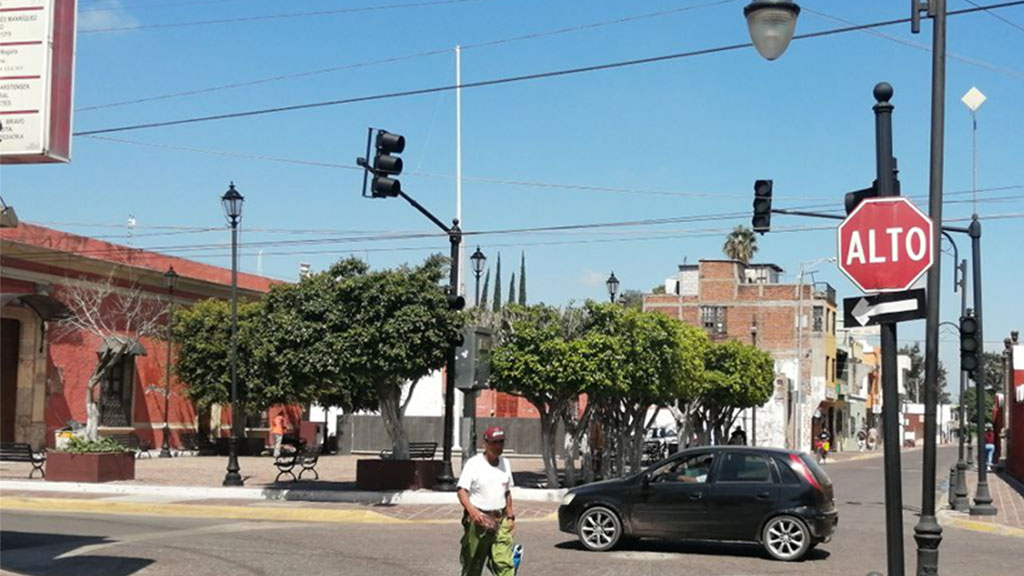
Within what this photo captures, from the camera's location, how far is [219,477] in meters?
30.3

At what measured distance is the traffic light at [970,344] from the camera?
22.5 m

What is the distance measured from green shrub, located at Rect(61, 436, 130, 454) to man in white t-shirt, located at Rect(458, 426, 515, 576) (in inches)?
728

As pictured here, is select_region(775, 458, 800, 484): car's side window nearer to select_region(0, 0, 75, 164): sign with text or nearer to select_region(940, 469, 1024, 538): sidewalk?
select_region(940, 469, 1024, 538): sidewalk

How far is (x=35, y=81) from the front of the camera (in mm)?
11297

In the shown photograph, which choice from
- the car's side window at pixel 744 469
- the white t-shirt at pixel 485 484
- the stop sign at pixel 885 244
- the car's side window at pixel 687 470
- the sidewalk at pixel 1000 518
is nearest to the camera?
the stop sign at pixel 885 244

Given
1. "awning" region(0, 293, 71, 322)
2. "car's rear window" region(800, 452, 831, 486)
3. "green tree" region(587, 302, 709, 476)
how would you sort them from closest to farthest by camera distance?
"car's rear window" region(800, 452, 831, 486) < "green tree" region(587, 302, 709, 476) < "awning" region(0, 293, 71, 322)

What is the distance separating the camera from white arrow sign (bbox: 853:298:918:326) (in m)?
8.22

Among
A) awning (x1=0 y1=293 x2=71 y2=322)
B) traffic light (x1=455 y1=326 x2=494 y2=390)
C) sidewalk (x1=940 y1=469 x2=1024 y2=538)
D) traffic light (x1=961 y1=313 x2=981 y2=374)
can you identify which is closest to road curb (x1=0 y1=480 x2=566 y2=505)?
traffic light (x1=455 y1=326 x2=494 y2=390)

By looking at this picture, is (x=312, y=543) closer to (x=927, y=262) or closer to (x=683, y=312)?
(x=927, y=262)

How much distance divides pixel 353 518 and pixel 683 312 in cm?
5711

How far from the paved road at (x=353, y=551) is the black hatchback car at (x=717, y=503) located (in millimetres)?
335

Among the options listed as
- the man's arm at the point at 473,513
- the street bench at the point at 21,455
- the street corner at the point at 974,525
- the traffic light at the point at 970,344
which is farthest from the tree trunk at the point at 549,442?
the man's arm at the point at 473,513

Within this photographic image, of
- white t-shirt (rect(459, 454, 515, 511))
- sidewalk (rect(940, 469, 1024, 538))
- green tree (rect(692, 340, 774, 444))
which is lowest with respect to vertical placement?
sidewalk (rect(940, 469, 1024, 538))

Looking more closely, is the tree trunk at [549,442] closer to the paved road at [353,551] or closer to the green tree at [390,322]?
the green tree at [390,322]
